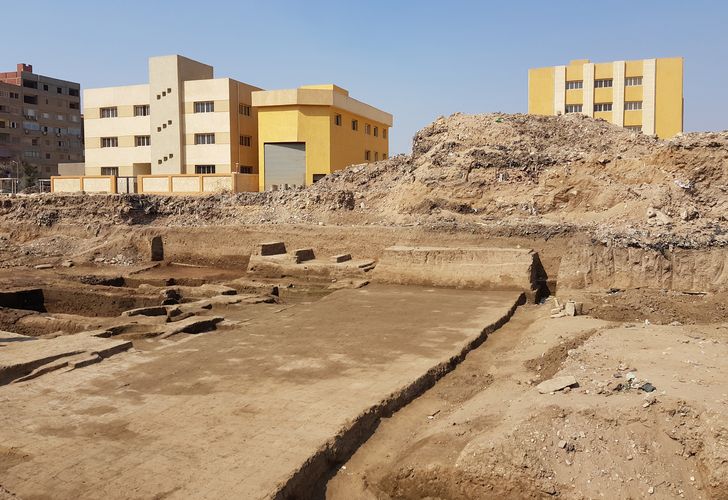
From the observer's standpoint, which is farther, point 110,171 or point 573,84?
point 573,84

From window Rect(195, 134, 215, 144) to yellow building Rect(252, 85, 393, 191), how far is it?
264cm

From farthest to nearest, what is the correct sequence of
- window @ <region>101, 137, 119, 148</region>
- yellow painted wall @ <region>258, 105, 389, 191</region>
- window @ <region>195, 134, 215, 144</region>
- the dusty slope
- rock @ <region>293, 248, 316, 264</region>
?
window @ <region>101, 137, 119, 148</region> → window @ <region>195, 134, 215, 144</region> → yellow painted wall @ <region>258, 105, 389, 191</region> → rock @ <region>293, 248, 316, 264</region> → the dusty slope

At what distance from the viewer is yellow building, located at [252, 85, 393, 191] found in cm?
2439

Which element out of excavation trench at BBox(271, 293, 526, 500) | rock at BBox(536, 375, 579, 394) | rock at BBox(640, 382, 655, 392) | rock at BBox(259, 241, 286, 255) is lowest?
excavation trench at BBox(271, 293, 526, 500)

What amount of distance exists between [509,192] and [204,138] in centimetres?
1574

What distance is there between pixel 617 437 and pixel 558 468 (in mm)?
537

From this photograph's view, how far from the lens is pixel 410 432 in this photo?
5293 millimetres

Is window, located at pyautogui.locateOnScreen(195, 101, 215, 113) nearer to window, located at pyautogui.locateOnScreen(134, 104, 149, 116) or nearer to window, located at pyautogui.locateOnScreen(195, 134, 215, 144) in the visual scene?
window, located at pyautogui.locateOnScreen(195, 134, 215, 144)

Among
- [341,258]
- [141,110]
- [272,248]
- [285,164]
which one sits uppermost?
[141,110]

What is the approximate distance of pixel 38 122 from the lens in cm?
4572

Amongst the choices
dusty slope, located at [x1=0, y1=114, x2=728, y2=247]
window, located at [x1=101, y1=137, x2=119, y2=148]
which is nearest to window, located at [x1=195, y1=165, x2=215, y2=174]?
window, located at [x1=101, y1=137, x2=119, y2=148]

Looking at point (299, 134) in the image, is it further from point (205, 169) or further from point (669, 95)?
point (669, 95)

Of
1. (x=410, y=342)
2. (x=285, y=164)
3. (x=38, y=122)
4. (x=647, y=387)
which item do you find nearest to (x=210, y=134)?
(x=285, y=164)

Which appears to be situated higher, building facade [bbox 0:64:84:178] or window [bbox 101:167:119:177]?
building facade [bbox 0:64:84:178]
